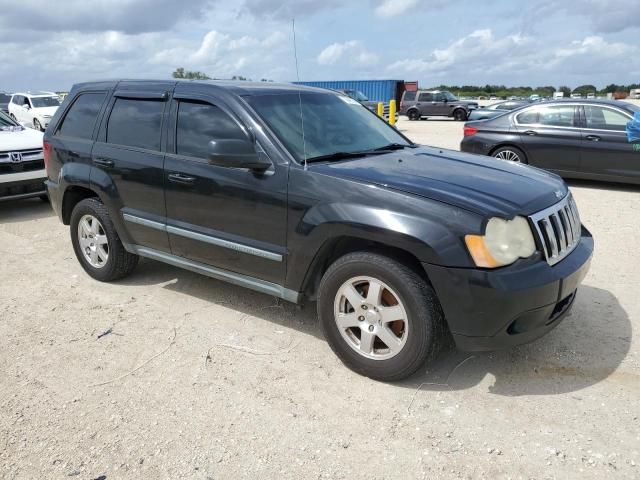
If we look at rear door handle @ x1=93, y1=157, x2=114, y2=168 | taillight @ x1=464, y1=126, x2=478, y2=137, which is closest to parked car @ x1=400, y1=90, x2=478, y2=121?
taillight @ x1=464, y1=126, x2=478, y2=137

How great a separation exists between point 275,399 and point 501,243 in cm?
156

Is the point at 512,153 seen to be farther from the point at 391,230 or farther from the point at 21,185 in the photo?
the point at 21,185

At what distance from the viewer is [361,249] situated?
336 cm

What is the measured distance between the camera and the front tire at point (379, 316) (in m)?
3.06

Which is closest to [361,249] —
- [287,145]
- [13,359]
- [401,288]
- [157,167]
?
[401,288]

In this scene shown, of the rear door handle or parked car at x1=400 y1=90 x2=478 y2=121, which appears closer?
the rear door handle

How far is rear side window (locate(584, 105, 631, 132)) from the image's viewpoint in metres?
8.90

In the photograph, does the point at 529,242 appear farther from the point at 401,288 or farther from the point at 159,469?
the point at 159,469

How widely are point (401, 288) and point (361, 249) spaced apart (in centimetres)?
42

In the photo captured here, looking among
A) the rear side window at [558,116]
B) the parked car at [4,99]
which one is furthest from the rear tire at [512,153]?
the parked car at [4,99]

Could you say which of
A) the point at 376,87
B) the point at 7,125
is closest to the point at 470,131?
the point at 7,125

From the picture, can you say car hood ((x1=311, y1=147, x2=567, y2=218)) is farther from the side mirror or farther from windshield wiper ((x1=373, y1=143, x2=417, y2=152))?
the side mirror

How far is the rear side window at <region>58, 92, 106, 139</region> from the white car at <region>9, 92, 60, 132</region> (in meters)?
18.0

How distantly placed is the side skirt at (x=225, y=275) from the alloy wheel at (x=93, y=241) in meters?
0.40
